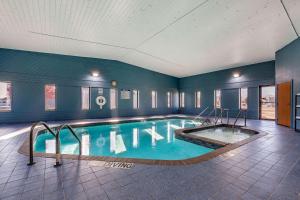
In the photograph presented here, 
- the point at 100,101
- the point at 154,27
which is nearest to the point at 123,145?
the point at 154,27

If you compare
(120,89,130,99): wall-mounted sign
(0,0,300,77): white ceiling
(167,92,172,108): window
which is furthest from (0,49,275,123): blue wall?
(167,92,172,108): window

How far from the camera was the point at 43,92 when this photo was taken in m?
6.71

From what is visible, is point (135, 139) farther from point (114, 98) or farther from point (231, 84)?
point (231, 84)

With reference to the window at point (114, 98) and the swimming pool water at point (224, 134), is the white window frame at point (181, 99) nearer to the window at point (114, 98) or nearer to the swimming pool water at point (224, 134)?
the window at point (114, 98)

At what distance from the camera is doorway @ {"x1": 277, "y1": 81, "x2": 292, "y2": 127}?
5047 millimetres

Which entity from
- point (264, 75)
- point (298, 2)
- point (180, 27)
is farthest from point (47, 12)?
point (264, 75)

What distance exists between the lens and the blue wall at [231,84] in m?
7.13

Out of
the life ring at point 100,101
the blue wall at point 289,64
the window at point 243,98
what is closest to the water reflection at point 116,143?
the life ring at point 100,101

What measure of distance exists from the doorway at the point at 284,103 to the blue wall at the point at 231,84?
1.65m

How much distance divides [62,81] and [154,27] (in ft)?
17.7

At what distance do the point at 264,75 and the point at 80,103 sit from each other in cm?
948

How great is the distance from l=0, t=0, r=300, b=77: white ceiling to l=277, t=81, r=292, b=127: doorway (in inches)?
60.9

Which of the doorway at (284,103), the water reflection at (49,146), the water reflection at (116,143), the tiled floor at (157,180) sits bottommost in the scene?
the water reflection at (116,143)

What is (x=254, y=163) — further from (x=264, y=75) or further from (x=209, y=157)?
(x=264, y=75)
